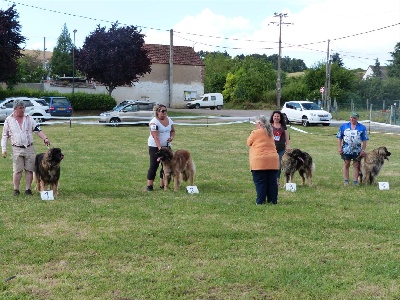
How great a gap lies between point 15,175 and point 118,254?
4.54 m

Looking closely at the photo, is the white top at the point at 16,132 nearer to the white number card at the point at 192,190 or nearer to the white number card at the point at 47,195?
the white number card at the point at 47,195

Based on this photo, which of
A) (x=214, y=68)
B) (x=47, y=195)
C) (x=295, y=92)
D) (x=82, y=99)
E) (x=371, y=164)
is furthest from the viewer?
(x=214, y=68)

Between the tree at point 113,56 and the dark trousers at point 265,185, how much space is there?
127ft

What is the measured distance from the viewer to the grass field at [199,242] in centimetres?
556

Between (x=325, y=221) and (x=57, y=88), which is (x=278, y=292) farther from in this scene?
(x=57, y=88)

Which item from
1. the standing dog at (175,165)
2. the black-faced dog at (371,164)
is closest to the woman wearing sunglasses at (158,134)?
the standing dog at (175,165)

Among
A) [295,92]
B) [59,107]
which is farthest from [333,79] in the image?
[59,107]

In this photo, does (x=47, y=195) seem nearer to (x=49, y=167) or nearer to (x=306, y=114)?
(x=49, y=167)

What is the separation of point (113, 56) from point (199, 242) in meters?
41.3

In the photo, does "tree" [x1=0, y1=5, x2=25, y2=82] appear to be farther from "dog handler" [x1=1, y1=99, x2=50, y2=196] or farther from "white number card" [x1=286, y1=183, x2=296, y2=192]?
"white number card" [x1=286, y1=183, x2=296, y2=192]

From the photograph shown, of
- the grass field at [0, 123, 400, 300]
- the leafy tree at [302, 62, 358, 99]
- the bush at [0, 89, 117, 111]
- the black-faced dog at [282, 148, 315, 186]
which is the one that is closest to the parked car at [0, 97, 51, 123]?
the bush at [0, 89, 117, 111]

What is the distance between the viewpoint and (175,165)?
11383mm

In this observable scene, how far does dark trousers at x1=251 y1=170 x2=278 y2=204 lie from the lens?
32.3 feet

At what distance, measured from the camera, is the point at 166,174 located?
11.5m
